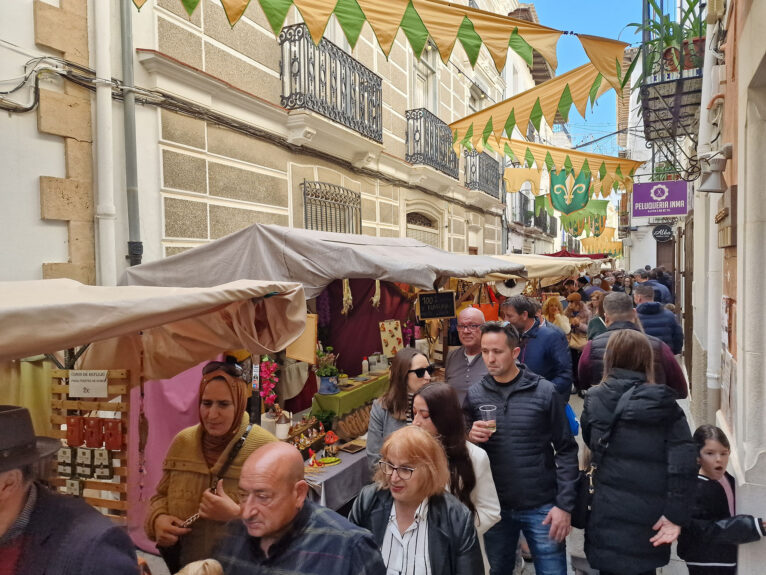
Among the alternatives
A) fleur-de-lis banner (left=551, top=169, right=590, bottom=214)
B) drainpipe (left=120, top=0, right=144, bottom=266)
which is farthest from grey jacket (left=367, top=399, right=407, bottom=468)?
fleur-de-lis banner (left=551, top=169, right=590, bottom=214)

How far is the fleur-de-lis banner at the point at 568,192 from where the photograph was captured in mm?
11531

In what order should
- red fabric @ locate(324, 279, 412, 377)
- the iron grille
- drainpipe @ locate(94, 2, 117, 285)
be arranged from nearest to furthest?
1. drainpipe @ locate(94, 2, 117, 285)
2. red fabric @ locate(324, 279, 412, 377)
3. the iron grille

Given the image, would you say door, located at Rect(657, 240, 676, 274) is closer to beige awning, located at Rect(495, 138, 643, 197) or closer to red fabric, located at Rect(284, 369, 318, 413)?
beige awning, located at Rect(495, 138, 643, 197)

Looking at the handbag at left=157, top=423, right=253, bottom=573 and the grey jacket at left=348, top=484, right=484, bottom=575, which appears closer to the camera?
the grey jacket at left=348, top=484, right=484, bottom=575

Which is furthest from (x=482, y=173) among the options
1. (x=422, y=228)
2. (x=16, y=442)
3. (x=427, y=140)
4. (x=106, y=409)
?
(x=16, y=442)

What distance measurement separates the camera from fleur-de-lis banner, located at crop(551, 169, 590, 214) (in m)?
11.5

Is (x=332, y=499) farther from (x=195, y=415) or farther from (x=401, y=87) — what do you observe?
(x=401, y=87)

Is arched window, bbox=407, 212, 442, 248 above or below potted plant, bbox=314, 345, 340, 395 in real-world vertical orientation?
above

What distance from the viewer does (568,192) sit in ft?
39.9

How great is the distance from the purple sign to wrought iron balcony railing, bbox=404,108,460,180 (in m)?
5.21

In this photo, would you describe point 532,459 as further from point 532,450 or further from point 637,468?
point 637,468

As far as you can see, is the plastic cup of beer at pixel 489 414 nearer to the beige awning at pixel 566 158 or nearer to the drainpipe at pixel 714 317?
the drainpipe at pixel 714 317

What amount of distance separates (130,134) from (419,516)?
5.20 meters

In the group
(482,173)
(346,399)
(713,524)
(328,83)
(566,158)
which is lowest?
(713,524)
